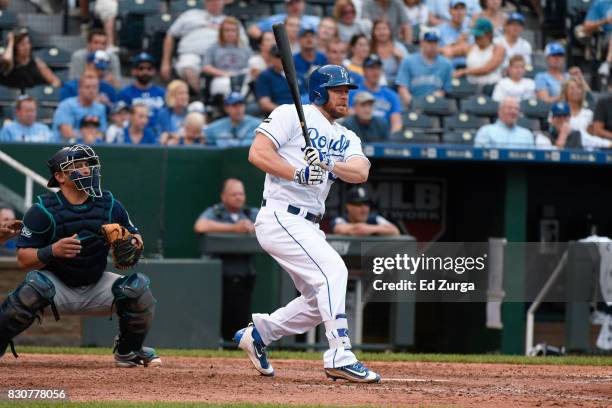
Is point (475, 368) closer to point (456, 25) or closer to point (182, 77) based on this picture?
point (182, 77)

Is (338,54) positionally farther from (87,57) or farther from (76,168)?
(76,168)

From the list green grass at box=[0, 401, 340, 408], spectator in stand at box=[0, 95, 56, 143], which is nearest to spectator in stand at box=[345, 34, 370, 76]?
spectator in stand at box=[0, 95, 56, 143]

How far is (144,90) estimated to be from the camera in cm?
1287

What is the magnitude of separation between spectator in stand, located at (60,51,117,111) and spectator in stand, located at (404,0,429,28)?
438 cm

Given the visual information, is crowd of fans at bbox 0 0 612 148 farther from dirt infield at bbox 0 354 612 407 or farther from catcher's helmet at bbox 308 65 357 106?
catcher's helmet at bbox 308 65 357 106

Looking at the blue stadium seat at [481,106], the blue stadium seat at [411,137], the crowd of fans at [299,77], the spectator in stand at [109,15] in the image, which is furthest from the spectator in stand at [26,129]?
the blue stadium seat at [481,106]

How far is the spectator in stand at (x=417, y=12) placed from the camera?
51.1 ft

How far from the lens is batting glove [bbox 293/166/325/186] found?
22.3 ft

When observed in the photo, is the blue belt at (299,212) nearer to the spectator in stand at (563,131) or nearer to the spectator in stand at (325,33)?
the spectator in stand at (563,131)

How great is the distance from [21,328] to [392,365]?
2683 millimetres

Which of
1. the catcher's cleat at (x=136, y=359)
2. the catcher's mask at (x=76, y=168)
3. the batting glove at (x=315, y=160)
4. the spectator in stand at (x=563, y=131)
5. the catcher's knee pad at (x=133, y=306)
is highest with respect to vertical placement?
the spectator in stand at (x=563, y=131)

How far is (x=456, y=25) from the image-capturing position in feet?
49.8

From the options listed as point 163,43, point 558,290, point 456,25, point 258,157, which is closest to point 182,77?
point 163,43

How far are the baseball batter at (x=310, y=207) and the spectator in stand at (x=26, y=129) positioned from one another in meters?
5.05
